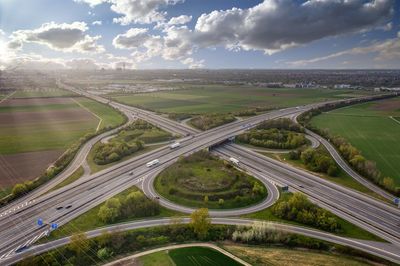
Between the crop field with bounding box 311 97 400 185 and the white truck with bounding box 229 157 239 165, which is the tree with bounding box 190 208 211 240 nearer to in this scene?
the white truck with bounding box 229 157 239 165

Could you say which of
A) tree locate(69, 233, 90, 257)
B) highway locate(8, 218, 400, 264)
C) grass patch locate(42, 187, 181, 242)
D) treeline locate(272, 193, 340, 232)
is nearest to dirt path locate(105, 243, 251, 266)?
tree locate(69, 233, 90, 257)

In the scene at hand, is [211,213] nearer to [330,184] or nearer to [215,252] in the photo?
[215,252]

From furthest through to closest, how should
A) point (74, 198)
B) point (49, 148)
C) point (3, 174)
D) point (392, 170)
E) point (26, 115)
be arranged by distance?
point (26, 115), point (49, 148), point (392, 170), point (3, 174), point (74, 198)

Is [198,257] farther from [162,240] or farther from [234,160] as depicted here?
[234,160]

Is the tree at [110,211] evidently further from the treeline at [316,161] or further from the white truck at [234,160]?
the treeline at [316,161]

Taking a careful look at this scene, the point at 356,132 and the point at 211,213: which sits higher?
the point at 356,132

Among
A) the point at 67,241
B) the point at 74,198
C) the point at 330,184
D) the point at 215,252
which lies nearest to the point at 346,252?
the point at 215,252
